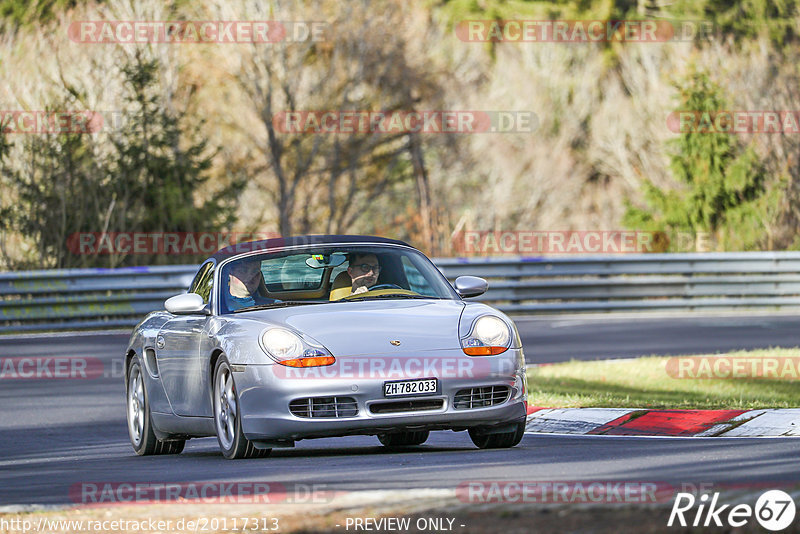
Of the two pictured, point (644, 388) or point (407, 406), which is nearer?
point (407, 406)

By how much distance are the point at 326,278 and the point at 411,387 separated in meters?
1.84

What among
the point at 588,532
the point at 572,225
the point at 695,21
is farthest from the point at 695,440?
the point at 695,21

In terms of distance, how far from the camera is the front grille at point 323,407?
913 centimetres

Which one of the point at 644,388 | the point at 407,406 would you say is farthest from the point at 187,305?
the point at 644,388

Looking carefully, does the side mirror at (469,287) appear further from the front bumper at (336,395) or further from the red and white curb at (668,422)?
the red and white curb at (668,422)

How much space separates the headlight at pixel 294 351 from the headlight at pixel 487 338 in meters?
0.88

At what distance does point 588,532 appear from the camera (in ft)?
19.0

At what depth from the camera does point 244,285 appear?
1031cm

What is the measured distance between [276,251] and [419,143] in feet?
98.0

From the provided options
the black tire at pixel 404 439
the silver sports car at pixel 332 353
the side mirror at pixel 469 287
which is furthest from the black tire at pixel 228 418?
the side mirror at pixel 469 287

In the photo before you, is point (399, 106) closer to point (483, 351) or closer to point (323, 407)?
point (483, 351)

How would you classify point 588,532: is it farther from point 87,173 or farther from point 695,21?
point 695,21

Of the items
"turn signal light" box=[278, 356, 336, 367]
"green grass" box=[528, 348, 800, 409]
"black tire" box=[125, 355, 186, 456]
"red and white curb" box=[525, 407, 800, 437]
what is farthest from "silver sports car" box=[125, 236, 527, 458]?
"green grass" box=[528, 348, 800, 409]

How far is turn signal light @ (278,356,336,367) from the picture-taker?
30.0 feet
